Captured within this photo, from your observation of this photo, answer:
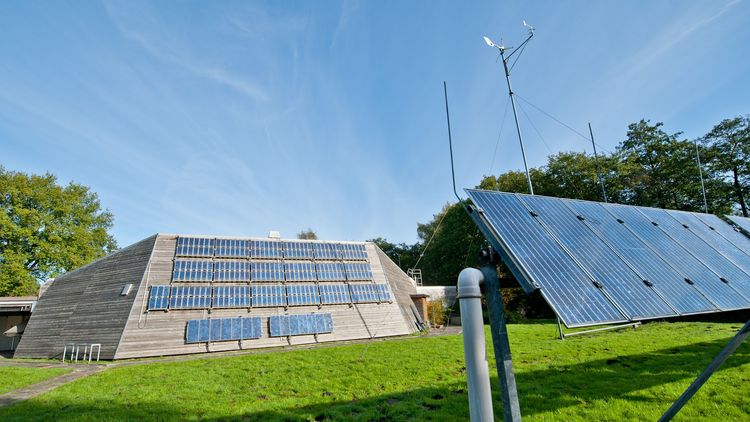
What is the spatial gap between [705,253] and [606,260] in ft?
12.5

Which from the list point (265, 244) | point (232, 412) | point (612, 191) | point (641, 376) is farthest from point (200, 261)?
point (612, 191)

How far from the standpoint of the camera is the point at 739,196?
3456 centimetres

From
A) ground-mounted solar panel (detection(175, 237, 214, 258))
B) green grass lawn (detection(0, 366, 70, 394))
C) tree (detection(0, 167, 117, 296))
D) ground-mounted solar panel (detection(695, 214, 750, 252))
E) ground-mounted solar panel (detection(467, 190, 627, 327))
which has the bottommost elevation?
green grass lawn (detection(0, 366, 70, 394))

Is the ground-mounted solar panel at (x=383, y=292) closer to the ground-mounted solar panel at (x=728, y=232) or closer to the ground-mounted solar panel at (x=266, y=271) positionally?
the ground-mounted solar panel at (x=266, y=271)

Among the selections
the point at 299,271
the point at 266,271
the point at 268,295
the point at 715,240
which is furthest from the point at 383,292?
the point at 715,240

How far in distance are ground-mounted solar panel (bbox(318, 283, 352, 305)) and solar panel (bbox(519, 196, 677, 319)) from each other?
1914cm

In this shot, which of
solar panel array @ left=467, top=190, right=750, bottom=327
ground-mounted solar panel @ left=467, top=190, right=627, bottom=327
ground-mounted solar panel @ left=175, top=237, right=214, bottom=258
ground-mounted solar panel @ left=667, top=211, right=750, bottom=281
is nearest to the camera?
ground-mounted solar panel @ left=467, top=190, right=627, bottom=327

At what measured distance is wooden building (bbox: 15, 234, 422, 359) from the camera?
763 inches

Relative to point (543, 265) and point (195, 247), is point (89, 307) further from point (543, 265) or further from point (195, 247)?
point (543, 265)

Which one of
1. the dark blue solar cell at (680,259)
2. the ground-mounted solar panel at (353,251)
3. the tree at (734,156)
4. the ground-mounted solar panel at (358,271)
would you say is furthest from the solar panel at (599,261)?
the tree at (734,156)

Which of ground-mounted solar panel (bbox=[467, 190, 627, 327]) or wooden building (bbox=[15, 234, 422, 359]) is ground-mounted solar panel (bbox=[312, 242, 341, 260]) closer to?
wooden building (bbox=[15, 234, 422, 359])

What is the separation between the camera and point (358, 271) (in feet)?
86.5

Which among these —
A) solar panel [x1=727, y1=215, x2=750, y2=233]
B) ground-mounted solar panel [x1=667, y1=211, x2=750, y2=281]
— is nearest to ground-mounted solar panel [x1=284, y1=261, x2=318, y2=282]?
ground-mounted solar panel [x1=667, y1=211, x2=750, y2=281]

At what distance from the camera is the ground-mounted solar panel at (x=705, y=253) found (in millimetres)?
6395
